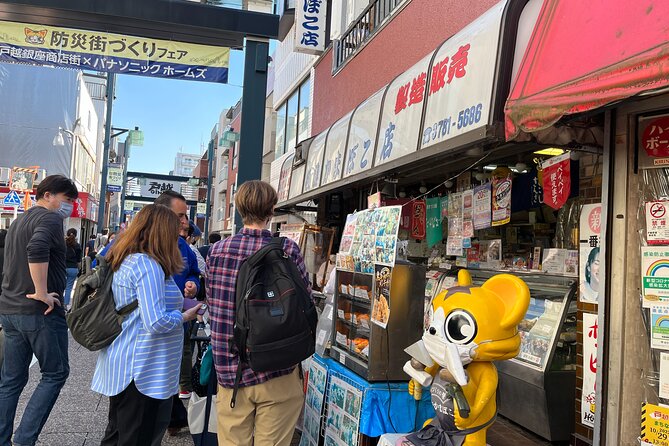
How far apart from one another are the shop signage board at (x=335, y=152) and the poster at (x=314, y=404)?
2.56 m

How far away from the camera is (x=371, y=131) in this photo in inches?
202

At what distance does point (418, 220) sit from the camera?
17.2ft

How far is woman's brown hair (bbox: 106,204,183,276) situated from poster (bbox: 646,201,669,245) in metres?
2.73

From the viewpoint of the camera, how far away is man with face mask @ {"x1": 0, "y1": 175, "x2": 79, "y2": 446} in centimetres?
366

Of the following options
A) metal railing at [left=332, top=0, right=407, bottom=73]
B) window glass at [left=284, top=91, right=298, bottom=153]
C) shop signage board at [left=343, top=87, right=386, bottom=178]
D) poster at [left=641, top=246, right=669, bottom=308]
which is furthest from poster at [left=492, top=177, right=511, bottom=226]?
window glass at [left=284, top=91, right=298, bottom=153]

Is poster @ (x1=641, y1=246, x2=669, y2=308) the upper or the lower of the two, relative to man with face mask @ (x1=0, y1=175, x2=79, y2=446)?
upper

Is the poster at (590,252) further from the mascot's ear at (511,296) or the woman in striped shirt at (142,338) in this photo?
the woman in striped shirt at (142,338)

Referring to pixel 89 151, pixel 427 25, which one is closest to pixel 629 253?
pixel 427 25

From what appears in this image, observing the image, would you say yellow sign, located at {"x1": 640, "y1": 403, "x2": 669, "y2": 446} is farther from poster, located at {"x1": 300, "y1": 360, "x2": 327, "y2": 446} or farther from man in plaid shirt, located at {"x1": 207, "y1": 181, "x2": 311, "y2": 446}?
poster, located at {"x1": 300, "y1": 360, "x2": 327, "y2": 446}

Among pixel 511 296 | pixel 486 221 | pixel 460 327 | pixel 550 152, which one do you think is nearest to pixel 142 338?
pixel 460 327

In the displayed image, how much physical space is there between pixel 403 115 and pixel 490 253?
2008mm

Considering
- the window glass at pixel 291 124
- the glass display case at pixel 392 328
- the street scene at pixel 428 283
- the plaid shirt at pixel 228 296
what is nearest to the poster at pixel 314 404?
the street scene at pixel 428 283

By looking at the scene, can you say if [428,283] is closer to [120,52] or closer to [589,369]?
[589,369]

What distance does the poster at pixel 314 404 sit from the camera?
3.92 meters
